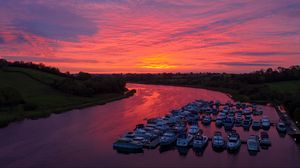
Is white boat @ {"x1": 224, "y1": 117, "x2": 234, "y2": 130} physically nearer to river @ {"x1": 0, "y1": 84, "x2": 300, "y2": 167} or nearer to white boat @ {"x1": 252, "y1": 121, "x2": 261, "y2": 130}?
river @ {"x1": 0, "y1": 84, "x2": 300, "y2": 167}

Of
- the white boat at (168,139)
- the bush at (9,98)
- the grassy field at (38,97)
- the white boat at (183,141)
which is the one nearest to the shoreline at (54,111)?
the grassy field at (38,97)

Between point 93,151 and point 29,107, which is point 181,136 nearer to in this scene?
point 93,151

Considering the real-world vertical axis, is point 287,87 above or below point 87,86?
above

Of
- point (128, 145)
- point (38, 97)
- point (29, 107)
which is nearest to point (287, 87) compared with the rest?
point (38, 97)

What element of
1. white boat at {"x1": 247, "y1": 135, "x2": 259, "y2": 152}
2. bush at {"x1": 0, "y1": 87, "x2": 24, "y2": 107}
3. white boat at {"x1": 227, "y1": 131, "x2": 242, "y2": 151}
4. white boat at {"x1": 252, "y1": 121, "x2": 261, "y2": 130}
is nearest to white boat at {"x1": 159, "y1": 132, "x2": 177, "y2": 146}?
white boat at {"x1": 227, "y1": 131, "x2": 242, "y2": 151}

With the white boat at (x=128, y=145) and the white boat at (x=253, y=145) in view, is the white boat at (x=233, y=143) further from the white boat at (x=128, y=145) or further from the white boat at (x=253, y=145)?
the white boat at (x=128, y=145)
